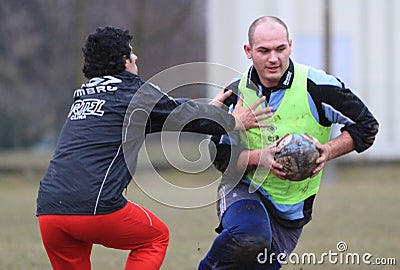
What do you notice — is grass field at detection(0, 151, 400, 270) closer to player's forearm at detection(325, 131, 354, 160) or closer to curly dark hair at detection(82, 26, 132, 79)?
player's forearm at detection(325, 131, 354, 160)

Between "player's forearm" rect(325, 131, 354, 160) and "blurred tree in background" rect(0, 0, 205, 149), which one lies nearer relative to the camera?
"player's forearm" rect(325, 131, 354, 160)

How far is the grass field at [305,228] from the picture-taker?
388 inches

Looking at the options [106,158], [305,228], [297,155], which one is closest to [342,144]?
[297,155]

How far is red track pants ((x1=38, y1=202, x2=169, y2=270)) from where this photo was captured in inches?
225

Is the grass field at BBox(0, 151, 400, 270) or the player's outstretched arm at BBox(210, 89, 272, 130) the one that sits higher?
the player's outstretched arm at BBox(210, 89, 272, 130)

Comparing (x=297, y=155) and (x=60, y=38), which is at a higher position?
(x=60, y=38)

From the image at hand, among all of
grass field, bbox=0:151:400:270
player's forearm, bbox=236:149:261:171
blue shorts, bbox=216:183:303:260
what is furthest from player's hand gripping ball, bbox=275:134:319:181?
grass field, bbox=0:151:400:270

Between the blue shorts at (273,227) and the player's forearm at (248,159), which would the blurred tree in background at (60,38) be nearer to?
the blue shorts at (273,227)

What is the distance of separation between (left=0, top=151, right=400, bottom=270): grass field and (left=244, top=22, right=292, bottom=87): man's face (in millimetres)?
2373

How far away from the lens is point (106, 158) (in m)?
5.77

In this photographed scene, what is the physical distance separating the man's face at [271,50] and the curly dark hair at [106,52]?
1.00 meters

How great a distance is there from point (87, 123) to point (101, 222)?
0.64 metres

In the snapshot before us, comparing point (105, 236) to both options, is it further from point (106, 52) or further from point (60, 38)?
point (60, 38)

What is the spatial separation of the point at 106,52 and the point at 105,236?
1.17m
